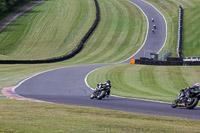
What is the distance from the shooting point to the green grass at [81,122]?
11969 millimetres

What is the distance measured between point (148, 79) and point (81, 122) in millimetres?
23004

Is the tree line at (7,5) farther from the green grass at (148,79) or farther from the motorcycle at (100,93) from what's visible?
the motorcycle at (100,93)

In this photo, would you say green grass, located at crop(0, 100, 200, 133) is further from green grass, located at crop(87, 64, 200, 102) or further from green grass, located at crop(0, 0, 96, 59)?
green grass, located at crop(0, 0, 96, 59)

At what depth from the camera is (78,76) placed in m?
37.7

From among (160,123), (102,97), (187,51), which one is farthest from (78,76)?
(187,51)

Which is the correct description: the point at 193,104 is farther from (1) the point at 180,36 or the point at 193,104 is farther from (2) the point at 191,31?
(2) the point at 191,31

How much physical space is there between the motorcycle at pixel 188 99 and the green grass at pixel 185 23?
40.2 meters

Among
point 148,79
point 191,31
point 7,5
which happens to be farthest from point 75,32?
point 148,79

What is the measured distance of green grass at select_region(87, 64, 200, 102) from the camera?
30.7m

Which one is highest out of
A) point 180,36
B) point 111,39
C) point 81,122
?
point 180,36

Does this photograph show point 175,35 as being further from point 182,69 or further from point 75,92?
point 75,92

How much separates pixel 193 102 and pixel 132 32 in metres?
55.0

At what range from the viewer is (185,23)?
74062 millimetres

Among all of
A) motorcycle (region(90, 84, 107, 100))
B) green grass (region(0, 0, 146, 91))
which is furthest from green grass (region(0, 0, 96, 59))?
motorcycle (region(90, 84, 107, 100))
